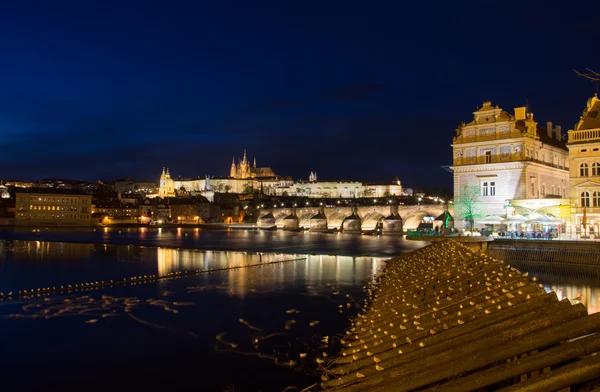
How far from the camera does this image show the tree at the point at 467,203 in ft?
129

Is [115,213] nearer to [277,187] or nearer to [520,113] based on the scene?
[277,187]

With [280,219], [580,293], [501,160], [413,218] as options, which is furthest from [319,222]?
[580,293]

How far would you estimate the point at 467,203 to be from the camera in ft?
130

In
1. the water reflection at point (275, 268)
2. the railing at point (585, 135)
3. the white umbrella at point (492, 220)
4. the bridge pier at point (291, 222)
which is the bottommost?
the water reflection at point (275, 268)

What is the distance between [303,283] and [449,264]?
709 centimetres

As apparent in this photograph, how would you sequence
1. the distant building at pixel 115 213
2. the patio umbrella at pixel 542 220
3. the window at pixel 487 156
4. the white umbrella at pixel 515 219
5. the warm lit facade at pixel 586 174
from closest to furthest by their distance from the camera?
the warm lit facade at pixel 586 174, the patio umbrella at pixel 542 220, the white umbrella at pixel 515 219, the window at pixel 487 156, the distant building at pixel 115 213

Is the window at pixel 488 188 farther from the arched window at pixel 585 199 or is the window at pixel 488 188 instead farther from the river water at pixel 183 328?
the river water at pixel 183 328

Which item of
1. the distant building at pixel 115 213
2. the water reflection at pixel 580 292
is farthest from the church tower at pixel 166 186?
the water reflection at pixel 580 292

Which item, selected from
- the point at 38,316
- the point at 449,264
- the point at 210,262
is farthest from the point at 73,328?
the point at 210,262

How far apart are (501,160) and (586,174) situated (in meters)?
8.68

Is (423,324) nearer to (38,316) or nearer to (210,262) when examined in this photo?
(38,316)

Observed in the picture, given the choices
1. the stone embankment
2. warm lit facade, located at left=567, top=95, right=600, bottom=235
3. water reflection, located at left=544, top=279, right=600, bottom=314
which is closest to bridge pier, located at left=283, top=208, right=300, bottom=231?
warm lit facade, located at left=567, top=95, right=600, bottom=235

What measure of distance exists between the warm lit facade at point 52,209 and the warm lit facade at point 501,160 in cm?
9071

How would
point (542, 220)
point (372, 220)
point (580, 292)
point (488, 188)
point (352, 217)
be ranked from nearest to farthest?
point (580, 292) → point (542, 220) → point (488, 188) → point (372, 220) → point (352, 217)
